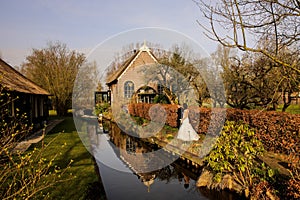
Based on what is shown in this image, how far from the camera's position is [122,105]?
23.5m

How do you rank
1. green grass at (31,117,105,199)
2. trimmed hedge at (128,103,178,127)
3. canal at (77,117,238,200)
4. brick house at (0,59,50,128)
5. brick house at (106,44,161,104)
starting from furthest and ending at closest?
brick house at (106,44,161,104)
trimmed hedge at (128,103,178,127)
brick house at (0,59,50,128)
canal at (77,117,238,200)
green grass at (31,117,105,199)

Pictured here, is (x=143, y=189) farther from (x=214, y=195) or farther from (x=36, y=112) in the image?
(x=36, y=112)

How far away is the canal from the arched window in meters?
14.3

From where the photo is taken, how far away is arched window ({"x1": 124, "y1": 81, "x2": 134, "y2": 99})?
2453 cm

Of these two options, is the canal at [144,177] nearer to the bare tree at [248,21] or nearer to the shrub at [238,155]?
the shrub at [238,155]

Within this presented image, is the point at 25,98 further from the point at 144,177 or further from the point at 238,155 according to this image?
the point at 238,155

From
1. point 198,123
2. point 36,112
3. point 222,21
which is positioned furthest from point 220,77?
point 36,112

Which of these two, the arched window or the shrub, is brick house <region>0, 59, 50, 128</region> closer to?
the arched window

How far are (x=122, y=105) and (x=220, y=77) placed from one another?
11.2 meters

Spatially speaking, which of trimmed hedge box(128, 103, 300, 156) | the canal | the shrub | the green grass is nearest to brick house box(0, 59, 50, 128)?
the green grass

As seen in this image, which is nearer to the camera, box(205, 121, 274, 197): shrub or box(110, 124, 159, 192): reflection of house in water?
Answer: box(205, 121, 274, 197): shrub

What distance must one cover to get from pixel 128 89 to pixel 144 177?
17877 mm

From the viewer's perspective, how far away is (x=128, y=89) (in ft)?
80.9

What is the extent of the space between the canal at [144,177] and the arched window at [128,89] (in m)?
14.3
